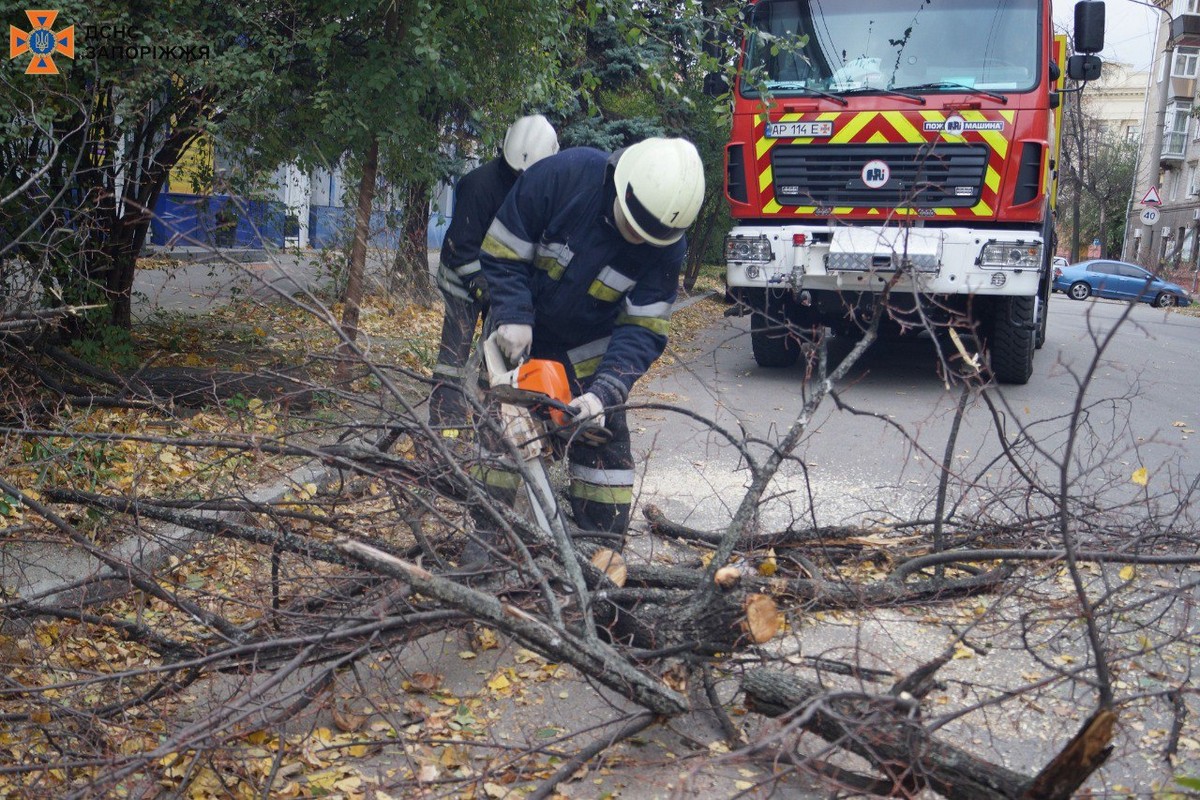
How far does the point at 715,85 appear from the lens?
8375mm

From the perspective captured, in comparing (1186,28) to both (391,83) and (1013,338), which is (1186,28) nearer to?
(1013,338)

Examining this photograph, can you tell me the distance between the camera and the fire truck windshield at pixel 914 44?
25.4 feet

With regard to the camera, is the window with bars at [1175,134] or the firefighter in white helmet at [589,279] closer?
the firefighter in white helmet at [589,279]

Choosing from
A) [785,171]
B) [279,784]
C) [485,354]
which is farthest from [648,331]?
[785,171]

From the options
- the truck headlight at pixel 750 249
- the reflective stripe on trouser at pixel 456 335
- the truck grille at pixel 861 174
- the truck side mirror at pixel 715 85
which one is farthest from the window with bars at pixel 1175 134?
the reflective stripe on trouser at pixel 456 335

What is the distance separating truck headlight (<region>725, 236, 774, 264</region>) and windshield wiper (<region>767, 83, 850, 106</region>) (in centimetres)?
113

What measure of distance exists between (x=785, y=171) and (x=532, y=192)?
15.2 feet

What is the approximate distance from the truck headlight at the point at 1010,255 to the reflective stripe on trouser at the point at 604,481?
458 centimetres

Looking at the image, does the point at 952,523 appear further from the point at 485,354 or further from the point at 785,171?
the point at 785,171

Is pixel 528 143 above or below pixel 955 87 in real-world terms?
below

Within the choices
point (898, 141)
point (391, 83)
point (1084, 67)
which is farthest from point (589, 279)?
point (1084, 67)

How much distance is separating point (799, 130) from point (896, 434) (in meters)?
2.60

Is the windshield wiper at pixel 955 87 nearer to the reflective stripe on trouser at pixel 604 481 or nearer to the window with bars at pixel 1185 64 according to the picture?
the reflective stripe on trouser at pixel 604 481

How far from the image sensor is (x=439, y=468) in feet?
9.96
